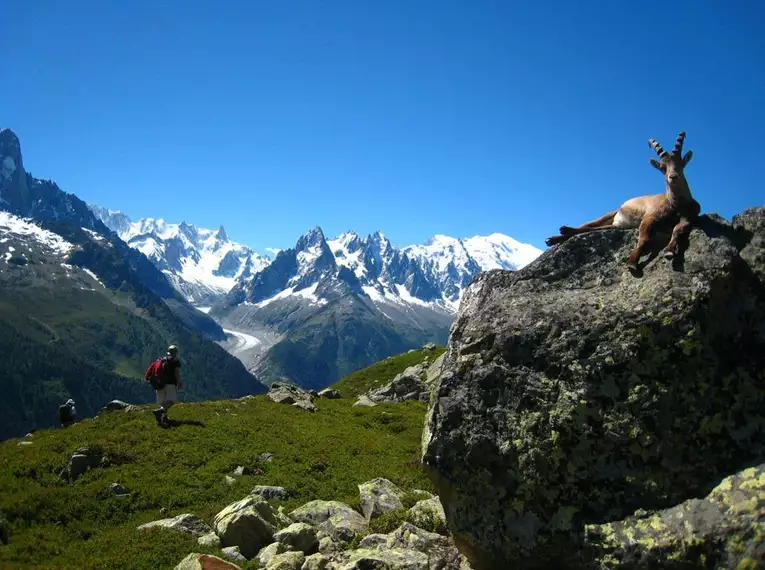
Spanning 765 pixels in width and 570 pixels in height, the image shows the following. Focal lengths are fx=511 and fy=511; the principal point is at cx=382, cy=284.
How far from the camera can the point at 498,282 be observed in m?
12.8

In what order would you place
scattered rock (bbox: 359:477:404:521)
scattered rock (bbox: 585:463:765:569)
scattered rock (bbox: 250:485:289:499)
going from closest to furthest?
scattered rock (bbox: 585:463:765:569) → scattered rock (bbox: 359:477:404:521) → scattered rock (bbox: 250:485:289:499)

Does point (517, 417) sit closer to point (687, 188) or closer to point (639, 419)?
point (639, 419)

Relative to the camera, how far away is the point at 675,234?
11.0 meters

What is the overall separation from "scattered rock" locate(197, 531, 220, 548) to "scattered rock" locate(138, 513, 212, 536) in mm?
863

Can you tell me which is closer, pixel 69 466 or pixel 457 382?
pixel 457 382

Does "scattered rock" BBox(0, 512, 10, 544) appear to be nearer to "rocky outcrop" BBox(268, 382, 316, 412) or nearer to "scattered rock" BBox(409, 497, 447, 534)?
"scattered rock" BBox(409, 497, 447, 534)

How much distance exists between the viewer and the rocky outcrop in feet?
137

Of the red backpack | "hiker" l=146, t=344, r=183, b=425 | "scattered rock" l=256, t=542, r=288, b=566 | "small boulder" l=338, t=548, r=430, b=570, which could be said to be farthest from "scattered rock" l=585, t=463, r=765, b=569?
the red backpack

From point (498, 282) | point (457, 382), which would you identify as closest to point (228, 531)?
point (457, 382)

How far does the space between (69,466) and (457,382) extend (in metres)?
19.7

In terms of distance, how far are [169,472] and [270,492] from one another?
213 inches

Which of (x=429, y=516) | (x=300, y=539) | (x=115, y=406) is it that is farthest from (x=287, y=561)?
(x=115, y=406)

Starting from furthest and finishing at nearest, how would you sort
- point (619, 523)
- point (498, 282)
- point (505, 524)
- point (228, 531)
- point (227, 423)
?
point (227, 423) < point (228, 531) < point (498, 282) < point (505, 524) < point (619, 523)

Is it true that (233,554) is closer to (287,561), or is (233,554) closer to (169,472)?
(287,561)
